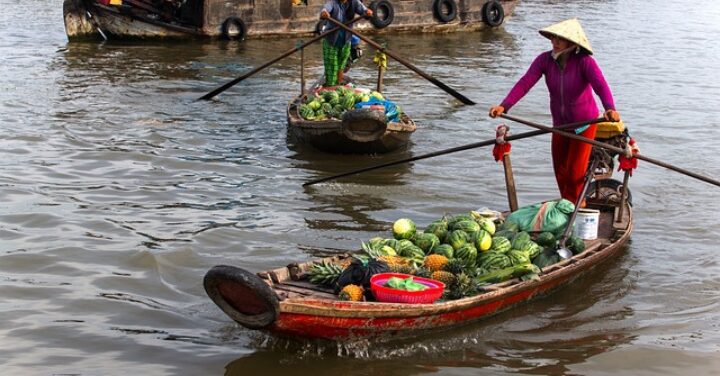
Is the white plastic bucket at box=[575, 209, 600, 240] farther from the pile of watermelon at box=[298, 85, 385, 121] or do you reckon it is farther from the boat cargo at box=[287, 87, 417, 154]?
the pile of watermelon at box=[298, 85, 385, 121]

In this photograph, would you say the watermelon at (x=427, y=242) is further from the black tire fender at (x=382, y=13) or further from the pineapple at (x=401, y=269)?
the black tire fender at (x=382, y=13)

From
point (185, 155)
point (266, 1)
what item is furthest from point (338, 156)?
point (266, 1)

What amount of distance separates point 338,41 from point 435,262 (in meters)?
5.58

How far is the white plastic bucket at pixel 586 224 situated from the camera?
21.7ft

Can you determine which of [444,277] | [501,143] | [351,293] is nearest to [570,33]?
[501,143]

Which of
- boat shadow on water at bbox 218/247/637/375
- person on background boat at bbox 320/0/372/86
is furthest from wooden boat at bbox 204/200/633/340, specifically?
person on background boat at bbox 320/0/372/86

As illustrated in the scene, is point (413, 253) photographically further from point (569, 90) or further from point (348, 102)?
point (348, 102)

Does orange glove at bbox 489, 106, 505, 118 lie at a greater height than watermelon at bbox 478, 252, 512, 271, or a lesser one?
greater

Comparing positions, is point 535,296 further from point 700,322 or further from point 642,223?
point 642,223

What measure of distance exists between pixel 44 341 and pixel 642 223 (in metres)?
5.03

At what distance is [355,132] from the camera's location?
9266mm

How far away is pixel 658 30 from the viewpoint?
781 inches

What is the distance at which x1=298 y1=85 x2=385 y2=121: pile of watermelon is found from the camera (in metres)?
9.87

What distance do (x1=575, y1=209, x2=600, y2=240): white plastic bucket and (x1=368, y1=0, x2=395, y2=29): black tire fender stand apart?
38.5 ft
